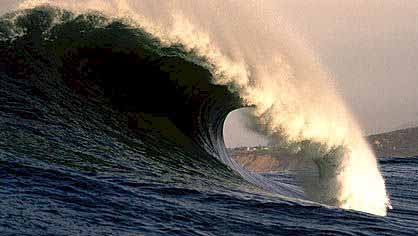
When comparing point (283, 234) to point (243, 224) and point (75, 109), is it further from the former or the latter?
point (75, 109)

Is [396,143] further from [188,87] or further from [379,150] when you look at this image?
[188,87]

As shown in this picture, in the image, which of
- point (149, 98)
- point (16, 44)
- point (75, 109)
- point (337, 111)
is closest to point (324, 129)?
point (337, 111)

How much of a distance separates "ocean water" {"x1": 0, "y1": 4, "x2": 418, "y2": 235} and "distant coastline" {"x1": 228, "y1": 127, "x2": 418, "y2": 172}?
115m

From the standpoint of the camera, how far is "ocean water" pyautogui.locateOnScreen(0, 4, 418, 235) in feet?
26.7

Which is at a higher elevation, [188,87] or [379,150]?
[379,150]

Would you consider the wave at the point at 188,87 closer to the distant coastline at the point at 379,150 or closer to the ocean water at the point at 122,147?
the ocean water at the point at 122,147

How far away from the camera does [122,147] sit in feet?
39.4

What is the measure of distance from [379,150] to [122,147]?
138679mm

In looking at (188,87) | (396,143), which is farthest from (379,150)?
(188,87)

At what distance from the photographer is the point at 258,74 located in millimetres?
15992

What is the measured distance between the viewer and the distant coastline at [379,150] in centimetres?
13725

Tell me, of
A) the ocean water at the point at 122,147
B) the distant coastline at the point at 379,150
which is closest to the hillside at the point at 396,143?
the distant coastline at the point at 379,150

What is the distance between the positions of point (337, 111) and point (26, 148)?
374 inches

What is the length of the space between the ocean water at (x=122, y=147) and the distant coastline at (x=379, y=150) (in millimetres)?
115028
